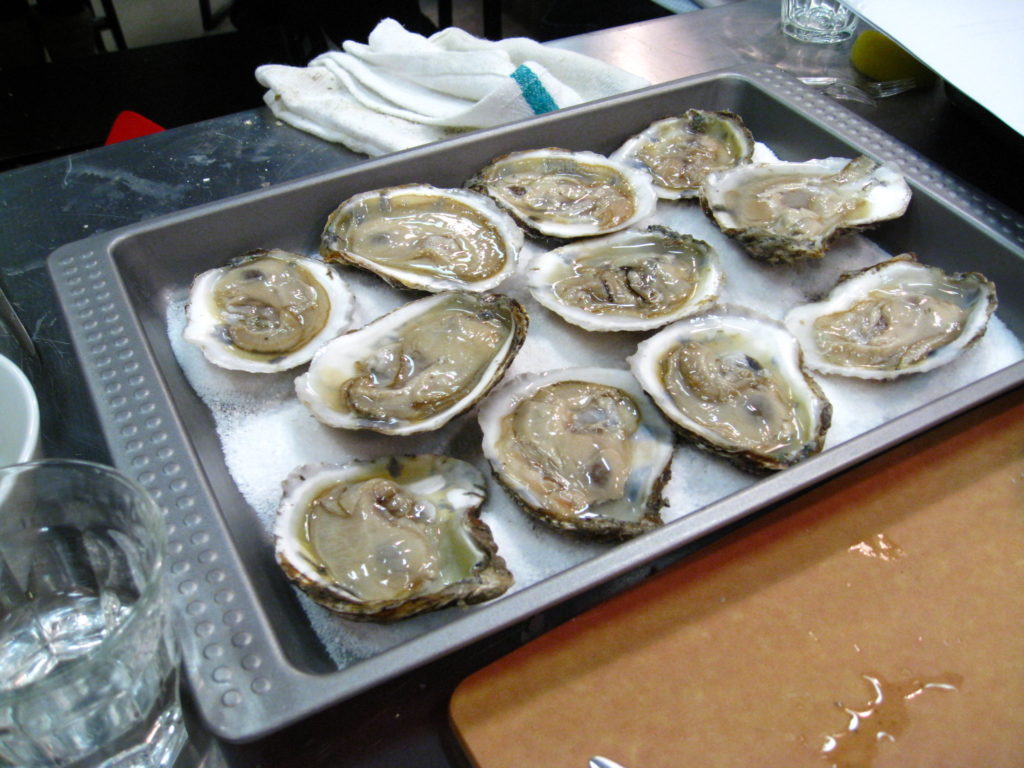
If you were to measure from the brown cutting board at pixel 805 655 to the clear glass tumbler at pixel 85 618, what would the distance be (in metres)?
0.31

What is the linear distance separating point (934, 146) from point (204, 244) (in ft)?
5.02

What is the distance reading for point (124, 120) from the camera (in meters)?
1.78

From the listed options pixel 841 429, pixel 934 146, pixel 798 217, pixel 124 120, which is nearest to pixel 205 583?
pixel 841 429

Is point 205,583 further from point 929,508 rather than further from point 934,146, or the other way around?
point 934,146

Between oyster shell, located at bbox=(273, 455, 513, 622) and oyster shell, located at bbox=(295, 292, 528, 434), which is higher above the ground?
oyster shell, located at bbox=(295, 292, 528, 434)

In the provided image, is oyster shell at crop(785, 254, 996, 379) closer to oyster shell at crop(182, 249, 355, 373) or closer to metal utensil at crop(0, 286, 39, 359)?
oyster shell at crop(182, 249, 355, 373)

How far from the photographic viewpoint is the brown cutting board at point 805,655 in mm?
819

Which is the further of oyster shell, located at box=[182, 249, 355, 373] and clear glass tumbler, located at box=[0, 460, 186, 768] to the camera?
oyster shell, located at box=[182, 249, 355, 373]

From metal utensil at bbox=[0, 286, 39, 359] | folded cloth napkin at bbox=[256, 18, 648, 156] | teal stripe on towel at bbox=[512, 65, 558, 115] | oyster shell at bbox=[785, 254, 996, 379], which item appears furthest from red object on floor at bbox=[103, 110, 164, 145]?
oyster shell at bbox=[785, 254, 996, 379]

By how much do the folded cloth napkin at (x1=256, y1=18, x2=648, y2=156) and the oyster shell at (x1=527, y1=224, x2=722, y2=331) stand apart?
0.43 m

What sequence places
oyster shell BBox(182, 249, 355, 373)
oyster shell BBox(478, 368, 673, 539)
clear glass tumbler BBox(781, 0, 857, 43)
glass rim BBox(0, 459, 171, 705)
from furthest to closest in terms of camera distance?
clear glass tumbler BBox(781, 0, 857, 43) < oyster shell BBox(182, 249, 355, 373) < oyster shell BBox(478, 368, 673, 539) < glass rim BBox(0, 459, 171, 705)

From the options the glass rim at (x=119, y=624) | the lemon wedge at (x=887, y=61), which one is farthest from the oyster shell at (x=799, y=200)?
the glass rim at (x=119, y=624)

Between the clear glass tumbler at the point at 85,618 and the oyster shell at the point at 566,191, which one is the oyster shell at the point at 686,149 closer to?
the oyster shell at the point at 566,191

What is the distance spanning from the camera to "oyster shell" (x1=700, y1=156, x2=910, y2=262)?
1355 millimetres
